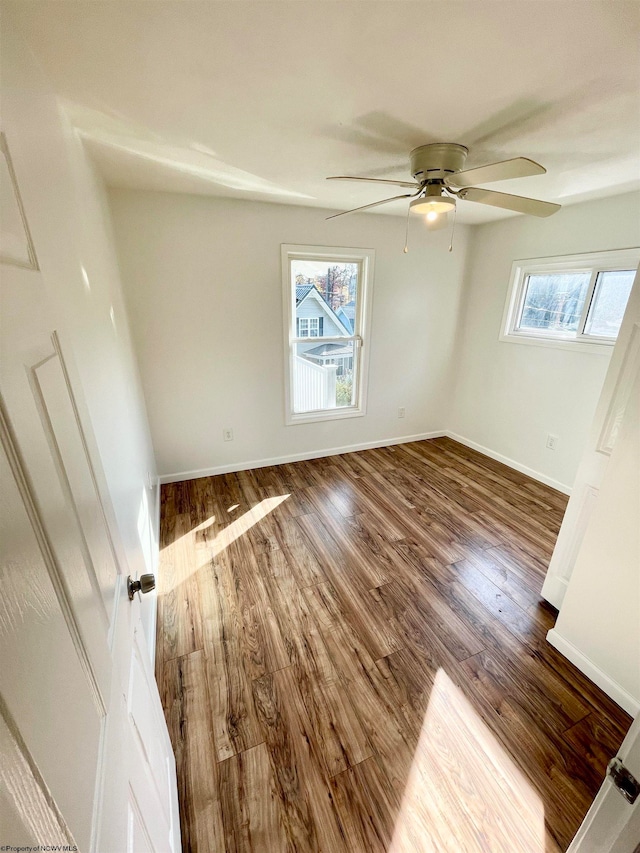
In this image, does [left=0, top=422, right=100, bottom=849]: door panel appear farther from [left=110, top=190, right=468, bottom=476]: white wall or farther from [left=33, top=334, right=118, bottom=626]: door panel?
[left=110, top=190, right=468, bottom=476]: white wall

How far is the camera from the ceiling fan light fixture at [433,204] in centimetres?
165

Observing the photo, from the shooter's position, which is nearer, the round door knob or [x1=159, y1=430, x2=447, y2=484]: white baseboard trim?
the round door knob

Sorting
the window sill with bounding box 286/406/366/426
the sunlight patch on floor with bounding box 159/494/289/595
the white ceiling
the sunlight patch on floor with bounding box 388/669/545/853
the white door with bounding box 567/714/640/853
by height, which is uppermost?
the white ceiling

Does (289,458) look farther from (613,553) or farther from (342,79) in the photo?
(342,79)

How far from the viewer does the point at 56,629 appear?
0.44 metres

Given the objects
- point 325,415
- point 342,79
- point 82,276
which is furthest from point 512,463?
point 82,276

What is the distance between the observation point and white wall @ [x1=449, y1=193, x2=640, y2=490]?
8.69 feet

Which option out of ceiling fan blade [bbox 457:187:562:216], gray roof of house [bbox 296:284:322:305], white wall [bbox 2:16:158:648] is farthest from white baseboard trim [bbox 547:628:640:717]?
gray roof of house [bbox 296:284:322:305]

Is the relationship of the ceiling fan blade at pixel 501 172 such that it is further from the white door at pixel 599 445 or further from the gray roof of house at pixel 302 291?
the gray roof of house at pixel 302 291

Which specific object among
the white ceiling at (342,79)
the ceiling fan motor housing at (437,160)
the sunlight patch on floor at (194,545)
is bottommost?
the sunlight patch on floor at (194,545)

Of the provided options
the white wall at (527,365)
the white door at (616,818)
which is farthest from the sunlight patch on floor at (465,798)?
the white wall at (527,365)

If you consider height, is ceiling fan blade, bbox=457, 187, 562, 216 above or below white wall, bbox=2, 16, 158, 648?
above

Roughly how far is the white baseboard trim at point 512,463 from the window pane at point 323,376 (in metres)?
1.44

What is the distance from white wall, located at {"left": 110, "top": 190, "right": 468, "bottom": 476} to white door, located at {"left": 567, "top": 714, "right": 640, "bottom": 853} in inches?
117
